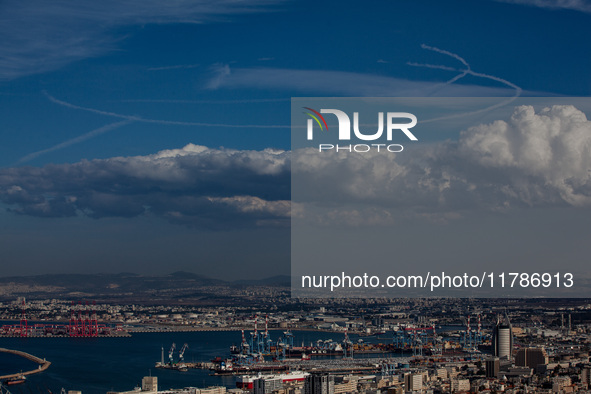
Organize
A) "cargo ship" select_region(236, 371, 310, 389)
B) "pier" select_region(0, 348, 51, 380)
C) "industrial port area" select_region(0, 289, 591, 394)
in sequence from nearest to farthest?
"industrial port area" select_region(0, 289, 591, 394)
"cargo ship" select_region(236, 371, 310, 389)
"pier" select_region(0, 348, 51, 380)

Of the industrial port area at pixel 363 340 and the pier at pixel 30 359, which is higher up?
the industrial port area at pixel 363 340

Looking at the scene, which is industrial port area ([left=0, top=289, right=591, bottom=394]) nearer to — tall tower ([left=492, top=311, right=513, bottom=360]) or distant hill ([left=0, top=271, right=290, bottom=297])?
tall tower ([left=492, top=311, right=513, bottom=360])

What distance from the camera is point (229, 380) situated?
17109mm

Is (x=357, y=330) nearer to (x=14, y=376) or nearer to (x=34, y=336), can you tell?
(x=34, y=336)

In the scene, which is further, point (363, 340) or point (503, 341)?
point (363, 340)

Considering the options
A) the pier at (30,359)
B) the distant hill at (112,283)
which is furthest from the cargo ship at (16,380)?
the distant hill at (112,283)

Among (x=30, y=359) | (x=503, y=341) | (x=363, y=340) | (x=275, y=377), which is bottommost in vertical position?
(x=30, y=359)

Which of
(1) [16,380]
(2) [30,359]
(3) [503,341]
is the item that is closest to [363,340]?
(3) [503,341]

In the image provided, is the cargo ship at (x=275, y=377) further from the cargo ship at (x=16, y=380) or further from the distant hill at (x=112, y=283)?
the distant hill at (x=112, y=283)

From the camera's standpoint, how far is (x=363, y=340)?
86.7 ft

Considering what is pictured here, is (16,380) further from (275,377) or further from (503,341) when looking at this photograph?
(503,341)

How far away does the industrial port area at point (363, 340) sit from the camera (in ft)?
48.3

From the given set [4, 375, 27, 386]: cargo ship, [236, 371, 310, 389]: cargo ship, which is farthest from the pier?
[236, 371, 310, 389]: cargo ship

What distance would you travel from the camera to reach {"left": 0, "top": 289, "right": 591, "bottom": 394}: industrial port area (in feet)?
48.3
